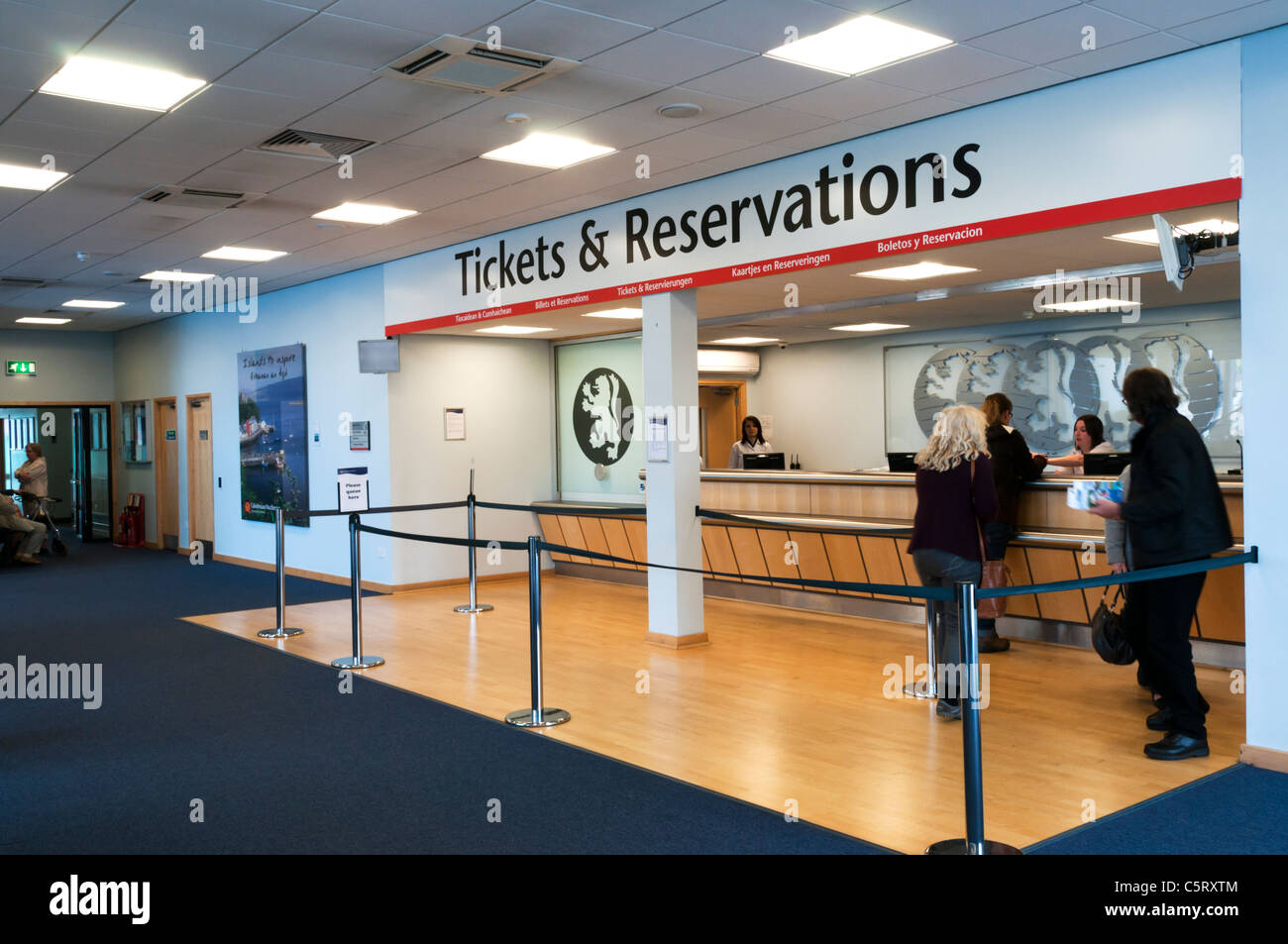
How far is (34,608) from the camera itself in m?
9.78

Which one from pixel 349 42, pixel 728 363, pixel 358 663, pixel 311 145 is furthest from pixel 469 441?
pixel 349 42

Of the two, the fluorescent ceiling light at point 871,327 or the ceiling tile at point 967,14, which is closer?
the ceiling tile at point 967,14

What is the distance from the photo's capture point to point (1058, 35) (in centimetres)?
463

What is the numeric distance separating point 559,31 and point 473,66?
58 centimetres

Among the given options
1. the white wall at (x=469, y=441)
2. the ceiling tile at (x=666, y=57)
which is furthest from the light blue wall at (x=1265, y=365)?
the white wall at (x=469, y=441)

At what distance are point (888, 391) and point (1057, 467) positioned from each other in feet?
10.7

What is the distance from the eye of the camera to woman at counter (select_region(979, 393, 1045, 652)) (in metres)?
6.89

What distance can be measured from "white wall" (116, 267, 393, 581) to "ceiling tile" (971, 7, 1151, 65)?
7.00m

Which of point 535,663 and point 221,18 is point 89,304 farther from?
point 535,663

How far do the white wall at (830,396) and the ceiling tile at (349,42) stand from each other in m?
8.19

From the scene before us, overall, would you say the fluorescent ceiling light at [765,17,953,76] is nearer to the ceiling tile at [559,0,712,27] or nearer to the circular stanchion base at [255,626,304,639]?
the ceiling tile at [559,0,712,27]

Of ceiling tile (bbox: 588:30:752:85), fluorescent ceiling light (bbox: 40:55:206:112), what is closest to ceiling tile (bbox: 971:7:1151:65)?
ceiling tile (bbox: 588:30:752:85)

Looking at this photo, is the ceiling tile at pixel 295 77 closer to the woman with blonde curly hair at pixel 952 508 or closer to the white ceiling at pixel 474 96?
the white ceiling at pixel 474 96

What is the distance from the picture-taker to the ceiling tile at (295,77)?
16.0ft
